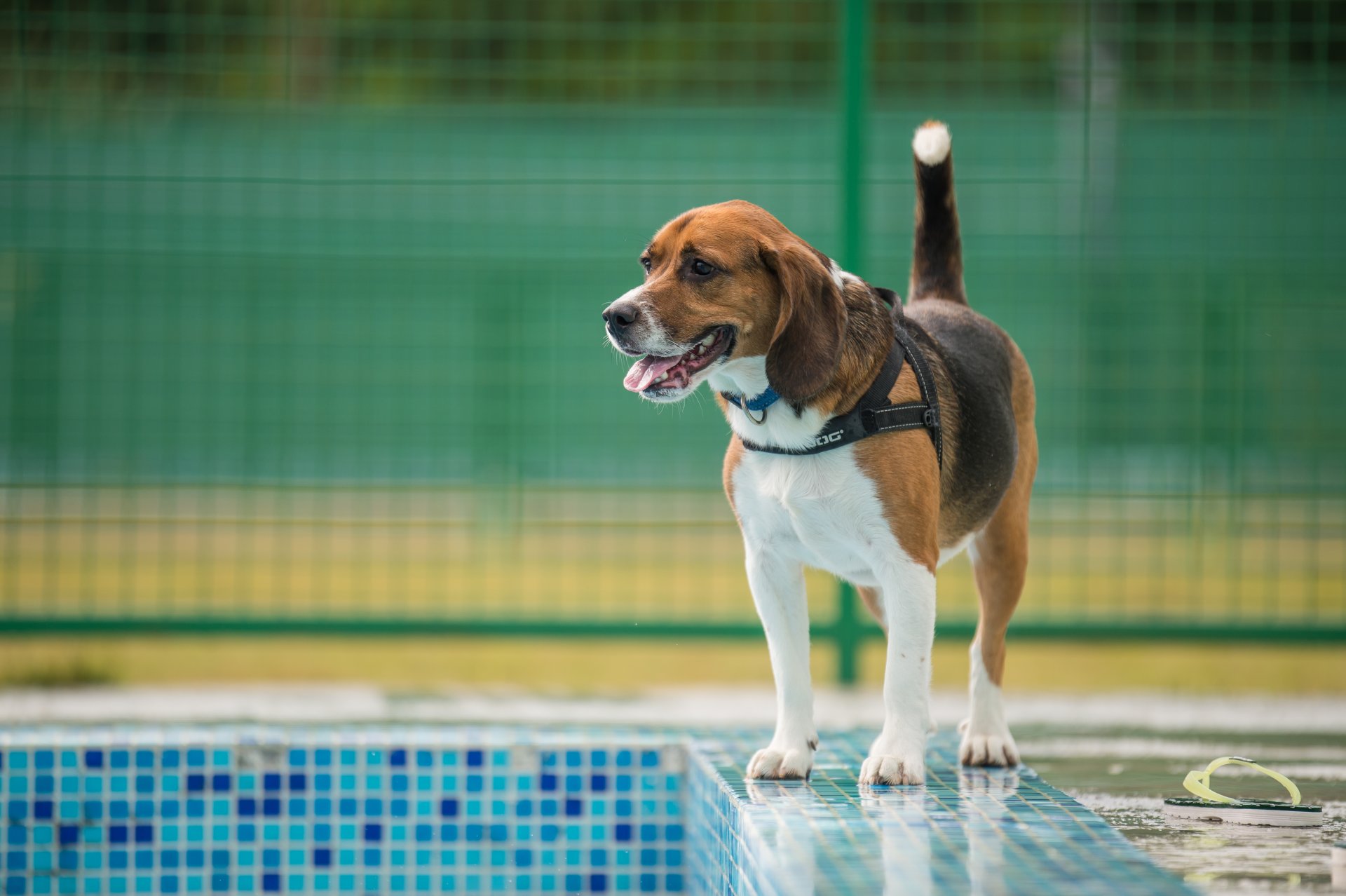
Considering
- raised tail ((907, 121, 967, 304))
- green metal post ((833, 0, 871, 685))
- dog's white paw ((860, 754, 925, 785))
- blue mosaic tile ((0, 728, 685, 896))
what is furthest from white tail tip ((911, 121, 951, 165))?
green metal post ((833, 0, 871, 685))

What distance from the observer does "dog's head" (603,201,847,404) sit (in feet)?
10.1

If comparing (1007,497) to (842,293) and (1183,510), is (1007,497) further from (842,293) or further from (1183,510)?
(1183,510)

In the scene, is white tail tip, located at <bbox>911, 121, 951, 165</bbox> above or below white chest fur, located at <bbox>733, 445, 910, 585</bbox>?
above

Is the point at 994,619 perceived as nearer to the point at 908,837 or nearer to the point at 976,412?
the point at 976,412

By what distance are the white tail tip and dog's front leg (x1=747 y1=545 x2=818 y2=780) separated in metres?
1.14

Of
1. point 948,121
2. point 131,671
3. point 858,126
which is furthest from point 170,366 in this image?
point 948,121

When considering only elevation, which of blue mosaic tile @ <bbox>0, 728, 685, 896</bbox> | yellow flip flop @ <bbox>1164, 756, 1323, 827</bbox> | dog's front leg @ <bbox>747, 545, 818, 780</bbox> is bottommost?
blue mosaic tile @ <bbox>0, 728, 685, 896</bbox>

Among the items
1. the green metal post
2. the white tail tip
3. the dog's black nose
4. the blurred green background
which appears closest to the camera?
the dog's black nose

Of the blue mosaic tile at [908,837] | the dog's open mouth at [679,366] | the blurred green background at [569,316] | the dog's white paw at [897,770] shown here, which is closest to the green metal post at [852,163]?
the blurred green background at [569,316]

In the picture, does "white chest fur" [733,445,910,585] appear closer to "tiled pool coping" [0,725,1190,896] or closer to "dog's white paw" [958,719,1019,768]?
"dog's white paw" [958,719,1019,768]

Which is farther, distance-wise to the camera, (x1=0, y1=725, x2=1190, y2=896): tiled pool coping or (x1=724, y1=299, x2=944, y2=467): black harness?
(x1=0, y1=725, x2=1190, y2=896): tiled pool coping

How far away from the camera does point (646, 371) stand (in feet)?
10.2

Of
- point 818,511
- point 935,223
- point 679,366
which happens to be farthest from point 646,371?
point 935,223

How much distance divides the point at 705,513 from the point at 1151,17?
28.4 ft
